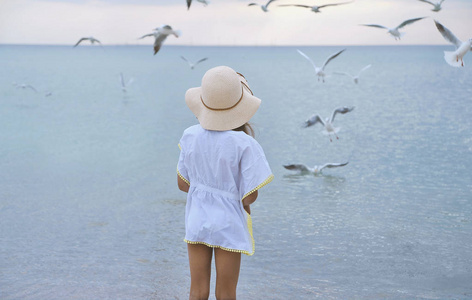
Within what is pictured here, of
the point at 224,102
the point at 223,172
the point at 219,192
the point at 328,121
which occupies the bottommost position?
the point at 328,121

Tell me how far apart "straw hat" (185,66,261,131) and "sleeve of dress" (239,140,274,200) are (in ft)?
0.51

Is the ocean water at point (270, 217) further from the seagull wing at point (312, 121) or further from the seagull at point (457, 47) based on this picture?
the seagull at point (457, 47)

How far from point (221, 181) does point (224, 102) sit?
0.39 meters

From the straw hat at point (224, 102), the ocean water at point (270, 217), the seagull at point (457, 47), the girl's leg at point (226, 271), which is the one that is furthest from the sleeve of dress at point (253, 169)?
the seagull at point (457, 47)

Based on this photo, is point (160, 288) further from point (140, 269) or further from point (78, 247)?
point (78, 247)

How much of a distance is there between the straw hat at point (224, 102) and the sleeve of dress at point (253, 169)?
0.16 m

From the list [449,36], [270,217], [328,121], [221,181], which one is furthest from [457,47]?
[221,181]

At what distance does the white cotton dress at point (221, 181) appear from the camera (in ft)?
9.57

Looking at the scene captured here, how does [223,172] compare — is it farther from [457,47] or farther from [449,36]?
[457,47]

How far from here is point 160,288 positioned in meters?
5.16

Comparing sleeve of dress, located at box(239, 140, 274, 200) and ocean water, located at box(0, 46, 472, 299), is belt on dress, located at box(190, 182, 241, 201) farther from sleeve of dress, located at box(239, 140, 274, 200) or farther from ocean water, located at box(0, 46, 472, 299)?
ocean water, located at box(0, 46, 472, 299)

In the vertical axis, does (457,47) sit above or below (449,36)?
below

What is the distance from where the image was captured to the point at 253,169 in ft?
9.54

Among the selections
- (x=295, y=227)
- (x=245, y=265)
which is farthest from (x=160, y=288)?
(x=295, y=227)
